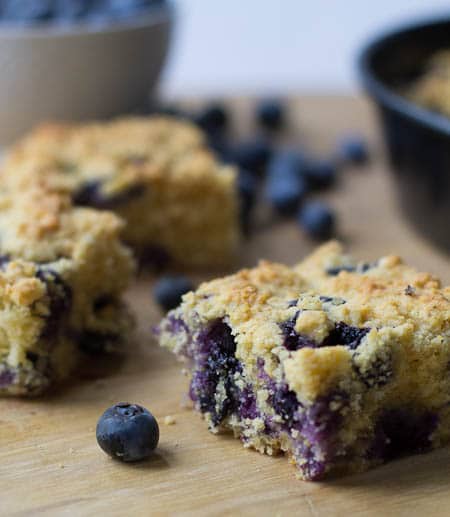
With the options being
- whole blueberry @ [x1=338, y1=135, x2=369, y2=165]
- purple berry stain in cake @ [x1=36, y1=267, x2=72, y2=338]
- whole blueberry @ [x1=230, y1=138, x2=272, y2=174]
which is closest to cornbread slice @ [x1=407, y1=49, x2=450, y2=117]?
whole blueberry @ [x1=338, y1=135, x2=369, y2=165]

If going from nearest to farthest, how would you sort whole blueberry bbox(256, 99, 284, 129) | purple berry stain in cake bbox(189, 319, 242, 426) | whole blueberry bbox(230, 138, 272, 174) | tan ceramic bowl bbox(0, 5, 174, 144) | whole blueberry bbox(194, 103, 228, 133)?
purple berry stain in cake bbox(189, 319, 242, 426), tan ceramic bowl bbox(0, 5, 174, 144), whole blueberry bbox(230, 138, 272, 174), whole blueberry bbox(194, 103, 228, 133), whole blueberry bbox(256, 99, 284, 129)

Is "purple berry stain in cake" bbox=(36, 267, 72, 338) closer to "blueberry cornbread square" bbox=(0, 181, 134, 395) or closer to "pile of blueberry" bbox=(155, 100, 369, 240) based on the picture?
"blueberry cornbread square" bbox=(0, 181, 134, 395)

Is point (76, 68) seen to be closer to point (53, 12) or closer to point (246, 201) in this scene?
point (53, 12)

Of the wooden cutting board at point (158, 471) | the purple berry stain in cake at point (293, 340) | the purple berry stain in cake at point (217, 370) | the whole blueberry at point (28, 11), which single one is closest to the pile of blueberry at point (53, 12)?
the whole blueberry at point (28, 11)

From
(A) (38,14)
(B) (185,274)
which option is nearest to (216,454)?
(B) (185,274)

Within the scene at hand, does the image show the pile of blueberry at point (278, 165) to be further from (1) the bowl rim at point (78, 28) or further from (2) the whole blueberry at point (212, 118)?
(1) the bowl rim at point (78, 28)

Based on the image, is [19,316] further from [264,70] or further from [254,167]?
[264,70]
